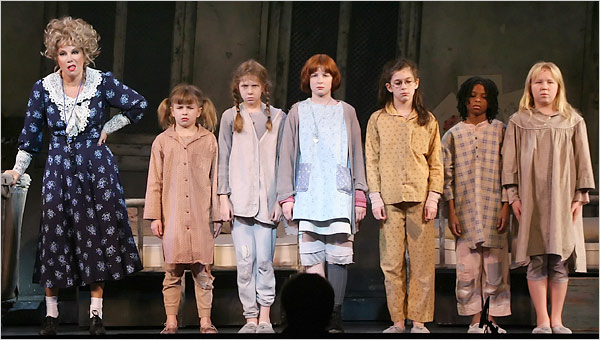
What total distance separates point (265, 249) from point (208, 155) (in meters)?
0.60

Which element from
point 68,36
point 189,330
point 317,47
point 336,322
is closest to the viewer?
point 336,322

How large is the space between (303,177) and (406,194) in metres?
0.55

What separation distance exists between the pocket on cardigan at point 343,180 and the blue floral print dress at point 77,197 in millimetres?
1173

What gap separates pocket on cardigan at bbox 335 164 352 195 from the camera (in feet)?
17.4

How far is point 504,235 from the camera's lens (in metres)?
5.47

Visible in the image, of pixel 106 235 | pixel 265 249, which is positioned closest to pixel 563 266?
pixel 265 249

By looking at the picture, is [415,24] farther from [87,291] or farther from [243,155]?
[87,291]

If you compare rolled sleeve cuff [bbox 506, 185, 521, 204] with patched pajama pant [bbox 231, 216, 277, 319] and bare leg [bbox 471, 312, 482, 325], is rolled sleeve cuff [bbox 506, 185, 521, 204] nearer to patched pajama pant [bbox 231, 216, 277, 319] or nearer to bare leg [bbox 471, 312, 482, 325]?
bare leg [bbox 471, 312, 482, 325]

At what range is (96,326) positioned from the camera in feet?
17.4

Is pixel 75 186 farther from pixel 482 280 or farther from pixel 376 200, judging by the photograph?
pixel 482 280

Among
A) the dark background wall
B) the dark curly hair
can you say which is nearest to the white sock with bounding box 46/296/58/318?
the dark background wall

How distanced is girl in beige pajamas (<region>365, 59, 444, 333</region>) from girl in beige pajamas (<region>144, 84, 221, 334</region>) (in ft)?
2.93

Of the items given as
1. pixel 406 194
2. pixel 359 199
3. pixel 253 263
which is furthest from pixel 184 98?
pixel 406 194

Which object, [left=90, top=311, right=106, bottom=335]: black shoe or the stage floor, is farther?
the stage floor
